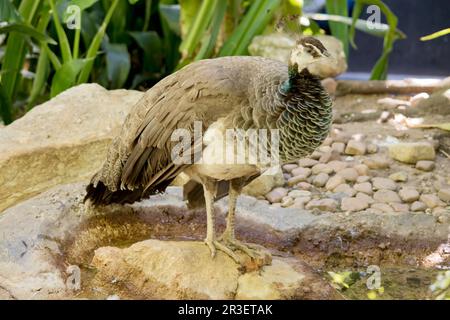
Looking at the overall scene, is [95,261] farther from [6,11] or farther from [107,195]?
[6,11]

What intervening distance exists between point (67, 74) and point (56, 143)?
953 mm

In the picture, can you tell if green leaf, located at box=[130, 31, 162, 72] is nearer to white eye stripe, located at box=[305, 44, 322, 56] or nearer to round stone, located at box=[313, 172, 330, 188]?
round stone, located at box=[313, 172, 330, 188]

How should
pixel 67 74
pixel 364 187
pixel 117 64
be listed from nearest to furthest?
pixel 364 187 → pixel 67 74 → pixel 117 64

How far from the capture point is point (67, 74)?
391cm

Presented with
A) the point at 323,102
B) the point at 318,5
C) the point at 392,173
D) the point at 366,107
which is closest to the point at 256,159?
the point at 323,102

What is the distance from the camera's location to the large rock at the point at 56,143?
3000 mm

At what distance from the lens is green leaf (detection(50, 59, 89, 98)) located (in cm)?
389

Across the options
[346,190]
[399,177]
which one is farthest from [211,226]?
[399,177]

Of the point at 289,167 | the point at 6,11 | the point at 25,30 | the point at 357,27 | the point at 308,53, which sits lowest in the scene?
the point at 289,167

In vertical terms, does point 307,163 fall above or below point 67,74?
below

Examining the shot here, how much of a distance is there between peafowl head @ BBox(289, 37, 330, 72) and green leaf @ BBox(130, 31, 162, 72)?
2.67 metres

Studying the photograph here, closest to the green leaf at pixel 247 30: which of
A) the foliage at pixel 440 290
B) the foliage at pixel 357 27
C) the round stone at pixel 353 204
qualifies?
the foliage at pixel 357 27

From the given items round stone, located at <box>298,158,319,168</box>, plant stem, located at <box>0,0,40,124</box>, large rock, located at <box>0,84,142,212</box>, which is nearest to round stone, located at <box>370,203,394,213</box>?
round stone, located at <box>298,158,319,168</box>
